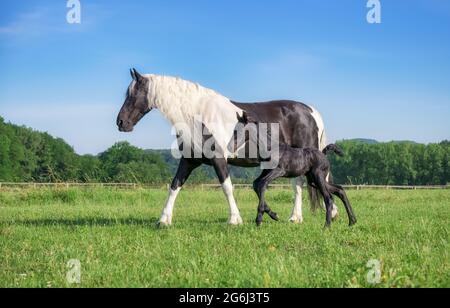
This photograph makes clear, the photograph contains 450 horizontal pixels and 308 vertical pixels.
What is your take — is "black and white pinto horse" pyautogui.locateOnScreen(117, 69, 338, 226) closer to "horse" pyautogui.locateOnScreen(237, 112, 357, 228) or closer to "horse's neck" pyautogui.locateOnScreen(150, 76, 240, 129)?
"horse's neck" pyautogui.locateOnScreen(150, 76, 240, 129)

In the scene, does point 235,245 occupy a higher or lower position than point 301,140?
lower

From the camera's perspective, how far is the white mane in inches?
347

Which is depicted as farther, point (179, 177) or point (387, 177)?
point (387, 177)

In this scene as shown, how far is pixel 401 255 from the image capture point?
5727mm

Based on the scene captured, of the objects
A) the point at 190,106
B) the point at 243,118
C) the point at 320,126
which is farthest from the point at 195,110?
the point at 320,126

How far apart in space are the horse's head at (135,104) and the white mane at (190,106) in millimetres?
122

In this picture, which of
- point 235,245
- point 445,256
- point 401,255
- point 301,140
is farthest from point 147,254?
point 301,140

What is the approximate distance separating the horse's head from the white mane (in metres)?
0.12

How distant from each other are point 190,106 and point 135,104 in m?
1.01

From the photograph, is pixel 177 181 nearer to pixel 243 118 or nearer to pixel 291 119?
pixel 243 118

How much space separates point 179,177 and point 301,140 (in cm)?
263

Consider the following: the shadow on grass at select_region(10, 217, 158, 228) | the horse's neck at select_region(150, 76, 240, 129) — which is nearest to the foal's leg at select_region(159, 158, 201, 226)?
the shadow on grass at select_region(10, 217, 158, 228)

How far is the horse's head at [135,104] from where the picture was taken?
8.99 m
